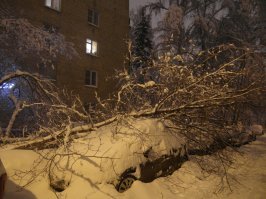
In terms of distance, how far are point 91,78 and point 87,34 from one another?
323 cm

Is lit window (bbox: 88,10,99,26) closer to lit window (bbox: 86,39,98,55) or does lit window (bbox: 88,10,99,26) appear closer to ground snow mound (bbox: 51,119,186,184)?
lit window (bbox: 86,39,98,55)

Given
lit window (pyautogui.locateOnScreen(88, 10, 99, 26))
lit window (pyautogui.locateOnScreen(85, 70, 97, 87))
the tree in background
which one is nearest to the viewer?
the tree in background

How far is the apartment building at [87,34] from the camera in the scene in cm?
2276

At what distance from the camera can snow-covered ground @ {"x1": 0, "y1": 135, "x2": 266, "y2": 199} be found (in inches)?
249

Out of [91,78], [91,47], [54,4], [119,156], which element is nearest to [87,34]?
[91,47]

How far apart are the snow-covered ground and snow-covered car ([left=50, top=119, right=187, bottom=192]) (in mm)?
157

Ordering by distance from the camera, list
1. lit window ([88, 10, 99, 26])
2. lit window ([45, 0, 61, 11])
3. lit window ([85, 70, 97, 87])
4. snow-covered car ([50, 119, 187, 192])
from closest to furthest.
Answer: snow-covered car ([50, 119, 187, 192]) < lit window ([45, 0, 61, 11]) < lit window ([85, 70, 97, 87]) < lit window ([88, 10, 99, 26])

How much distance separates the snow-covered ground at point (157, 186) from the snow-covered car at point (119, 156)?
16 centimetres

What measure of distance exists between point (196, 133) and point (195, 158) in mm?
956

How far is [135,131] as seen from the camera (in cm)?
780

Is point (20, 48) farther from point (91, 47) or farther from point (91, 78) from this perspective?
point (91, 47)

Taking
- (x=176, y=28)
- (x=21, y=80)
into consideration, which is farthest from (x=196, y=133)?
(x=176, y=28)

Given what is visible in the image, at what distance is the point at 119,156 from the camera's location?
6.89m

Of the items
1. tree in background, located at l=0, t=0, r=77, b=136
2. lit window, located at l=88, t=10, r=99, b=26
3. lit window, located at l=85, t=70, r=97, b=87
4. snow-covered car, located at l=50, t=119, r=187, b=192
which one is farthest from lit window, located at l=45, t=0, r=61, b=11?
snow-covered car, located at l=50, t=119, r=187, b=192
